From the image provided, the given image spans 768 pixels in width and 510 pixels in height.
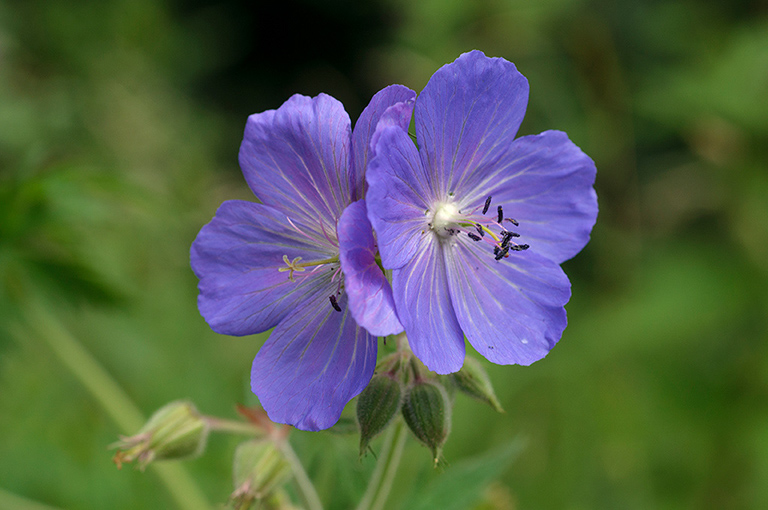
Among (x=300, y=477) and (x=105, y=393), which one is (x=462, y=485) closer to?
(x=300, y=477)

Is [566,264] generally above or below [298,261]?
below

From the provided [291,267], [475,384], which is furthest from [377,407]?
[291,267]

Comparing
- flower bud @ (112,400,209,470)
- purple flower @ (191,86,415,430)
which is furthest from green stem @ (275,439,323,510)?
purple flower @ (191,86,415,430)

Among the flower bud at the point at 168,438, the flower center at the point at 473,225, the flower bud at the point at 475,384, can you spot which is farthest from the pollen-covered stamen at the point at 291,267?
the flower bud at the point at 168,438

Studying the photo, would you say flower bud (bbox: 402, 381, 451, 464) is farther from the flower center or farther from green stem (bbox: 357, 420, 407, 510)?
the flower center

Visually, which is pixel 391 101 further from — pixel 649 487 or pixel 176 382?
pixel 649 487

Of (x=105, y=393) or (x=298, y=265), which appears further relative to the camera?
(x=105, y=393)
